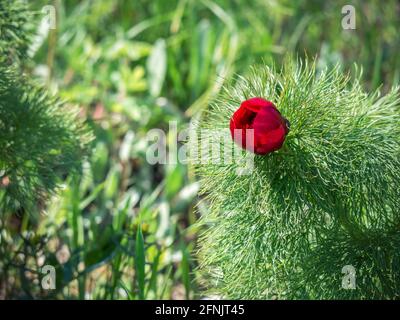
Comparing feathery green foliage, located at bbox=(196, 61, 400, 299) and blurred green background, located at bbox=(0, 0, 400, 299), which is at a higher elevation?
blurred green background, located at bbox=(0, 0, 400, 299)

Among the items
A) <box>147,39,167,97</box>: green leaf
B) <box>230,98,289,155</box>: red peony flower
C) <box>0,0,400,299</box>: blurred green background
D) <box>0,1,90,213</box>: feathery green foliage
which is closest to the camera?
<box>230,98,289,155</box>: red peony flower

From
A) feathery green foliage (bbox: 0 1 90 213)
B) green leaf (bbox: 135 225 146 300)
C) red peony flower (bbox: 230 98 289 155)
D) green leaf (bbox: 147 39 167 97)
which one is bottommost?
green leaf (bbox: 135 225 146 300)

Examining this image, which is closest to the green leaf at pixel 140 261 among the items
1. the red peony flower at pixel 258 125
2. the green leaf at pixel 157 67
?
the red peony flower at pixel 258 125

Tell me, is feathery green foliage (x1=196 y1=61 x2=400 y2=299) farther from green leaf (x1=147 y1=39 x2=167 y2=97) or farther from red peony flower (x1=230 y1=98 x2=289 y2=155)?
green leaf (x1=147 y1=39 x2=167 y2=97)

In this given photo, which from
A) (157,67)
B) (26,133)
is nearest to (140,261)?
(26,133)

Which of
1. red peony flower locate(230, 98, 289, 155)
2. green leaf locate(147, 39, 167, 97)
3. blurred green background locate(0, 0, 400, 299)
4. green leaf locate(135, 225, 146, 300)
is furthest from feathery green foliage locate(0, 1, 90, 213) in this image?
green leaf locate(147, 39, 167, 97)

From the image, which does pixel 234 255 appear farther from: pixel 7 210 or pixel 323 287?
pixel 7 210
